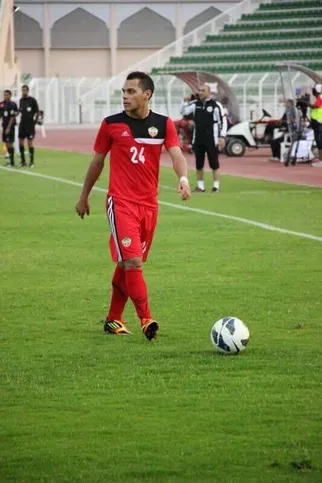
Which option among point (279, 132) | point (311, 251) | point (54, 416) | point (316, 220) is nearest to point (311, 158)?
point (279, 132)

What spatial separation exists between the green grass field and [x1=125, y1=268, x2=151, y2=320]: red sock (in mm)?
239

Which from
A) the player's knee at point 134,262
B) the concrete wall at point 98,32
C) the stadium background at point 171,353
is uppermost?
the player's knee at point 134,262

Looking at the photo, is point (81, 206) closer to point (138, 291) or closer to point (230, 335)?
point (138, 291)

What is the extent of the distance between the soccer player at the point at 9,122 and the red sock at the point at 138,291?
27026 mm

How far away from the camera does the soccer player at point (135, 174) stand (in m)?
10.4

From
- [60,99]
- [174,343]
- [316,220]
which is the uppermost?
[174,343]

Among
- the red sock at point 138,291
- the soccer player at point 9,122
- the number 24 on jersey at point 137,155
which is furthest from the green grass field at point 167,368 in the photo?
the soccer player at point 9,122

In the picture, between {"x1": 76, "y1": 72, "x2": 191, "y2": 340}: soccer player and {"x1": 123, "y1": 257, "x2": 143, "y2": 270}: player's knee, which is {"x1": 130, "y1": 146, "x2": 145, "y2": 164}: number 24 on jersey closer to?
{"x1": 76, "y1": 72, "x2": 191, "y2": 340}: soccer player

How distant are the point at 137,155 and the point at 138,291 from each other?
97 cm

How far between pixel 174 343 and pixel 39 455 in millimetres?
3373

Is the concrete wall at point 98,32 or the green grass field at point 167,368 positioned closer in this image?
the green grass field at point 167,368

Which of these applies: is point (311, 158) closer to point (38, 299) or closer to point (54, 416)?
point (38, 299)

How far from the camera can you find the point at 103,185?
95.0 ft

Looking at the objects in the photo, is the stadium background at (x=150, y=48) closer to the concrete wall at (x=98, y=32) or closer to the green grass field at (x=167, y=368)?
the concrete wall at (x=98, y=32)
